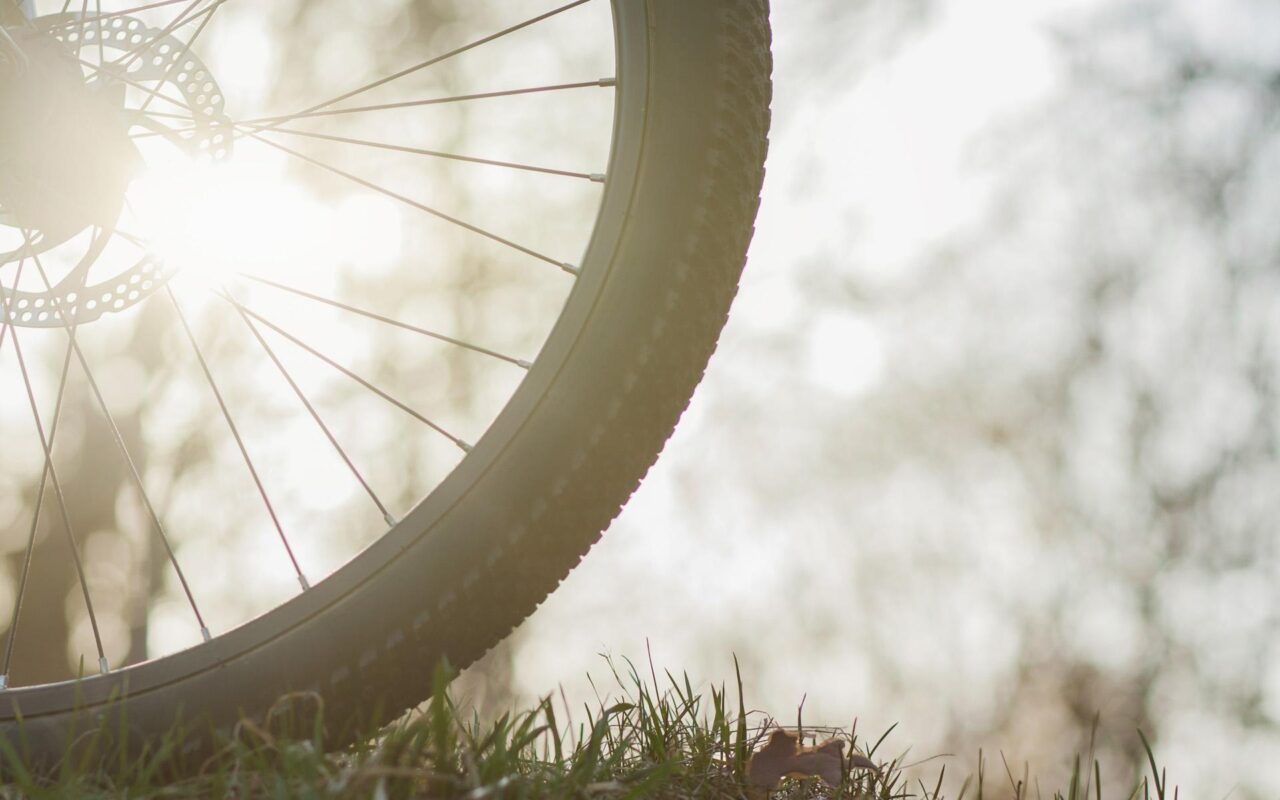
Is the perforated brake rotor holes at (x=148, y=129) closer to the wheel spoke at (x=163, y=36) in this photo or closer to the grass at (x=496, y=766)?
the wheel spoke at (x=163, y=36)

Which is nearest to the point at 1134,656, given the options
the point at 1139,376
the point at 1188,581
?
the point at 1188,581

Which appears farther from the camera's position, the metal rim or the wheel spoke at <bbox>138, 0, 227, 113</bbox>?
the wheel spoke at <bbox>138, 0, 227, 113</bbox>

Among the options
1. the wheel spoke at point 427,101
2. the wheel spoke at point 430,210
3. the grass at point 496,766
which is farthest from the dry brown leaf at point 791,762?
the wheel spoke at point 427,101

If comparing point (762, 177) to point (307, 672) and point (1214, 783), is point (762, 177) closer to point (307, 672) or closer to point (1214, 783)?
point (307, 672)

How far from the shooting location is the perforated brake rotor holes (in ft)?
3.84

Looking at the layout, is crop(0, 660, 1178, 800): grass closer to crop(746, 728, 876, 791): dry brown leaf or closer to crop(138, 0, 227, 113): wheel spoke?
crop(746, 728, 876, 791): dry brown leaf

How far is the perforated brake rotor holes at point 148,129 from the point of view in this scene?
117 cm

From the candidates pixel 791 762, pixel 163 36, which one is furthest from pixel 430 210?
pixel 791 762

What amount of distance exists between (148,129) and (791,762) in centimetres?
111

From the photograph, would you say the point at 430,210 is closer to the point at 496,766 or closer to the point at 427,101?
the point at 427,101

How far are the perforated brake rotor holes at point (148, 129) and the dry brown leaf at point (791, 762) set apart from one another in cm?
97

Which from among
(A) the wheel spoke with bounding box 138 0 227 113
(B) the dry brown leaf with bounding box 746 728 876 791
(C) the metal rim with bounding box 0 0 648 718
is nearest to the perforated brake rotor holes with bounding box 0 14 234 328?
(A) the wheel spoke with bounding box 138 0 227 113

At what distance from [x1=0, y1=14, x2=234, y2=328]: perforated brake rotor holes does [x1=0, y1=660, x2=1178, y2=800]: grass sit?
606mm

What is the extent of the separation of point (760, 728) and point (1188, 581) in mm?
4257
